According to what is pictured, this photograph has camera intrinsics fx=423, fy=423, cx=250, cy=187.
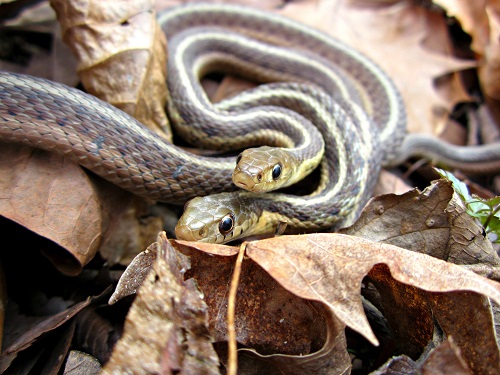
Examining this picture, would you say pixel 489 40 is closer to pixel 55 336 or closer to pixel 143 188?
pixel 143 188

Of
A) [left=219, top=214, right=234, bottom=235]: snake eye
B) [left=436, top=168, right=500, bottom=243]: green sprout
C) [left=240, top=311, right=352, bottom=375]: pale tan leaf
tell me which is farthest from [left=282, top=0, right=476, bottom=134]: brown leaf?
[left=240, top=311, right=352, bottom=375]: pale tan leaf

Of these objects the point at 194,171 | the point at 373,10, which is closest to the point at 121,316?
the point at 194,171

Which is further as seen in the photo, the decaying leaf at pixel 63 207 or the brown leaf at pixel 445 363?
the decaying leaf at pixel 63 207

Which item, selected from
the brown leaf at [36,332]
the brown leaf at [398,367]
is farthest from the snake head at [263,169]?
the brown leaf at [398,367]

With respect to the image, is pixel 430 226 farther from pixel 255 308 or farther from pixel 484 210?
pixel 255 308

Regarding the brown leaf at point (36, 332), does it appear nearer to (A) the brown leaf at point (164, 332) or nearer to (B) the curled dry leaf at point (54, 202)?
(B) the curled dry leaf at point (54, 202)

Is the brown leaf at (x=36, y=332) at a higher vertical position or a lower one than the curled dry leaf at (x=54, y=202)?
lower

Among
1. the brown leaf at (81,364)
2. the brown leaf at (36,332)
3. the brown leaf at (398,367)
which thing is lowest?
the brown leaf at (36,332)

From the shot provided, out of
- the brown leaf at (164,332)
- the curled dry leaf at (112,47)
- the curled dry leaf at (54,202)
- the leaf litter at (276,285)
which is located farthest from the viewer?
the curled dry leaf at (112,47)

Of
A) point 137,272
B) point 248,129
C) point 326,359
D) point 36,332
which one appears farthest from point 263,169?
point 36,332
